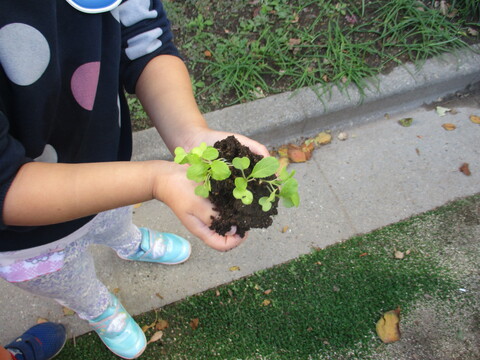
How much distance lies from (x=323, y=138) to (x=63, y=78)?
2.20 m

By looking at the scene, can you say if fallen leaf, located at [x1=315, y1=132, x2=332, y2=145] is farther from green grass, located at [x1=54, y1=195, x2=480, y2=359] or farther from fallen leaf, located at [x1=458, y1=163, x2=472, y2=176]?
fallen leaf, located at [x1=458, y1=163, x2=472, y2=176]

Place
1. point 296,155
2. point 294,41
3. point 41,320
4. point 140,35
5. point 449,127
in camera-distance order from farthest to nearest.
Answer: point 294,41 < point 449,127 < point 296,155 < point 41,320 < point 140,35

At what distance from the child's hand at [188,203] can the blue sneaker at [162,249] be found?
1.20m

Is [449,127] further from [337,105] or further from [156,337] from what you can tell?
[156,337]

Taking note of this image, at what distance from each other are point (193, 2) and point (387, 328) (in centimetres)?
301

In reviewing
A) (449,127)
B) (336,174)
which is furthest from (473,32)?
(336,174)

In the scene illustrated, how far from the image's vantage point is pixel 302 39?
3.06 metres

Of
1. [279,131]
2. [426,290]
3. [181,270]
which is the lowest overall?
[426,290]

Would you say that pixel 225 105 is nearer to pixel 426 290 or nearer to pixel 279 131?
pixel 279 131

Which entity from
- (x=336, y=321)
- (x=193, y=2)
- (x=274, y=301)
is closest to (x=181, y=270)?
(x=274, y=301)

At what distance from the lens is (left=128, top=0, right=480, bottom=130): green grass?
2941mm

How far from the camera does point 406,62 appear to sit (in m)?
3.06

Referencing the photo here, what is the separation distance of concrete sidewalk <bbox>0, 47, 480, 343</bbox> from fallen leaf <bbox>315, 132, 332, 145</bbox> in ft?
0.15

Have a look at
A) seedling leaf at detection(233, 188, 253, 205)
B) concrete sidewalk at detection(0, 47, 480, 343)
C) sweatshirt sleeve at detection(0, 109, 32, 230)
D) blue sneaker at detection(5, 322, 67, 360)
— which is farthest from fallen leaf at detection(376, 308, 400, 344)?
sweatshirt sleeve at detection(0, 109, 32, 230)
